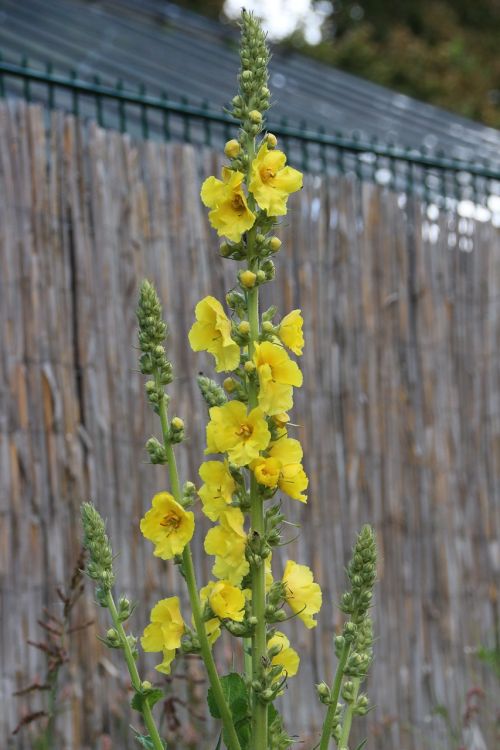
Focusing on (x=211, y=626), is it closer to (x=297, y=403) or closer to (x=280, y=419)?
(x=280, y=419)

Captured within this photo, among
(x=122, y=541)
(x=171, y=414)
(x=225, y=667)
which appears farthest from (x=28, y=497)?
(x=225, y=667)

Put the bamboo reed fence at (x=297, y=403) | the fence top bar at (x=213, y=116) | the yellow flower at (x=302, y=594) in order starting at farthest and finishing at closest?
the fence top bar at (x=213, y=116), the bamboo reed fence at (x=297, y=403), the yellow flower at (x=302, y=594)

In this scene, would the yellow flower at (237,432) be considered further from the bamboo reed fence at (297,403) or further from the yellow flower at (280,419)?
the bamboo reed fence at (297,403)

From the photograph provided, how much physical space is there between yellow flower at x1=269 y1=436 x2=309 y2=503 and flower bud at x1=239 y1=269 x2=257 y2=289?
0.63 feet

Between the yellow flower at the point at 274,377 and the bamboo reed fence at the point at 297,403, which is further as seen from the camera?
the bamboo reed fence at the point at 297,403

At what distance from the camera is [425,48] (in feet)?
42.2

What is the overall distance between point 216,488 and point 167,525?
0.07 metres

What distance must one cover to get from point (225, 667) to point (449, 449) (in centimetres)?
129

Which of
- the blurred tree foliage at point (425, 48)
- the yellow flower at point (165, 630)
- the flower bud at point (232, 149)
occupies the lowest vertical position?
the yellow flower at point (165, 630)

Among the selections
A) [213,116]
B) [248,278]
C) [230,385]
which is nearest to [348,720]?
[230,385]

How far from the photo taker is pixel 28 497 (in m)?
3.01

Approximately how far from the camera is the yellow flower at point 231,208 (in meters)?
1.35

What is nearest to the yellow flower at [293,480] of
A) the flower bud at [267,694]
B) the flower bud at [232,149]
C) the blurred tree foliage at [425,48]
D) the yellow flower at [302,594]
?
A: the yellow flower at [302,594]

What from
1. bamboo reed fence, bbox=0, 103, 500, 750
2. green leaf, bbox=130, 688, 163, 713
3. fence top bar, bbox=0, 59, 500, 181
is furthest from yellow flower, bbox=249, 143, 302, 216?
fence top bar, bbox=0, 59, 500, 181
